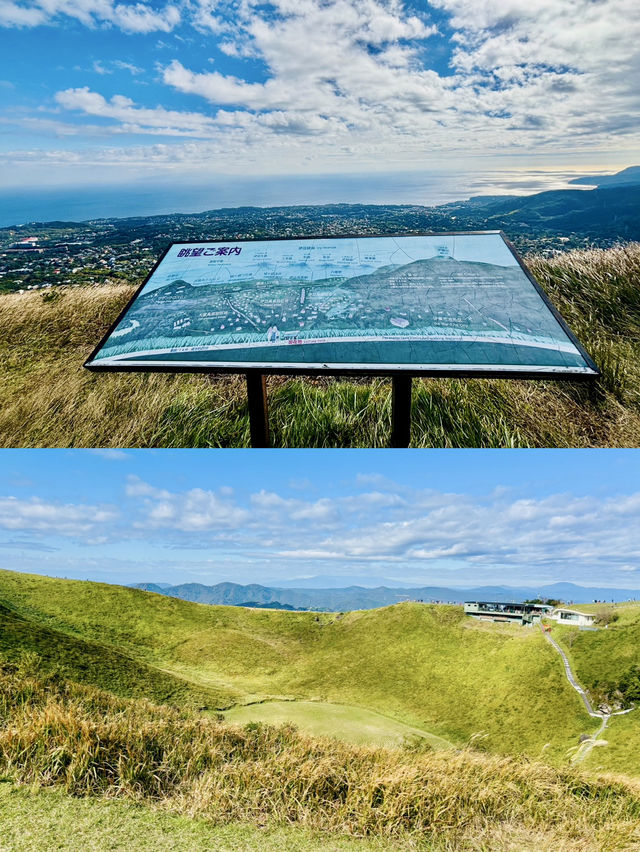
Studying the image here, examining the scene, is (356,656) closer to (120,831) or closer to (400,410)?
(400,410)

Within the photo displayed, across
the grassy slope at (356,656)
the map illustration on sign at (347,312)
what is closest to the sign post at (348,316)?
the map illustration on sign at (347,312)

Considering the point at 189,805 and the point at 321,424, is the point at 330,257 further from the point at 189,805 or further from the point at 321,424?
the point at 189,805

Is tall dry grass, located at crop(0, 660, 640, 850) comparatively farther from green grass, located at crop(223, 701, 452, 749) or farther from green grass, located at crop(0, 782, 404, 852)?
green grass, located at crop(223, 701, 452, 749)

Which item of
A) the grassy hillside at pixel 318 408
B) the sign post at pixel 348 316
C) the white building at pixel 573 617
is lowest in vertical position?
the white building at pixel 573 617

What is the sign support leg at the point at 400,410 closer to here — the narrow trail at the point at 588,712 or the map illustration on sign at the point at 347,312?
A: the map illustration on sign at the point at 347,312

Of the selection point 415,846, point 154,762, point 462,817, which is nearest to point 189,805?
point 154,762
